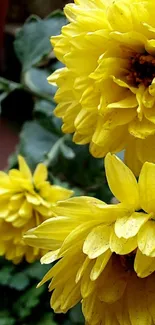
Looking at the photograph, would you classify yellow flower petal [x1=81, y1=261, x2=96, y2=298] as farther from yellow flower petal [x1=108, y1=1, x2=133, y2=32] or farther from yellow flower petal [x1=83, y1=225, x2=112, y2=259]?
yellow flower petal [x1=108, y1=1, x2=133, y2=32]

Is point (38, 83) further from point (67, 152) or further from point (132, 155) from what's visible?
point (132, 155)

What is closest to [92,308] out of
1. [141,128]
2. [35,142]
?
[141,128]

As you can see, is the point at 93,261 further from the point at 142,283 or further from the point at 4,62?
the point at 4,62

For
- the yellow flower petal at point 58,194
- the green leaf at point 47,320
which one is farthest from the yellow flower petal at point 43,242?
the green leaf at point 47,320

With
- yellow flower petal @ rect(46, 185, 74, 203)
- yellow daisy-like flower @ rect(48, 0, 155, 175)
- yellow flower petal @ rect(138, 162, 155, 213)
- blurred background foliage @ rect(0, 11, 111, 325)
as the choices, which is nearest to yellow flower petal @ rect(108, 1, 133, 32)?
yellow daisy-like flower @ rect(48, 0, 155, 175)

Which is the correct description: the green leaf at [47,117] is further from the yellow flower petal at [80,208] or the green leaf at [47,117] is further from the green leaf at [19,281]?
the yellow flower petal at [80,208]

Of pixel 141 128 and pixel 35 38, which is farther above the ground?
pixel 141 128
